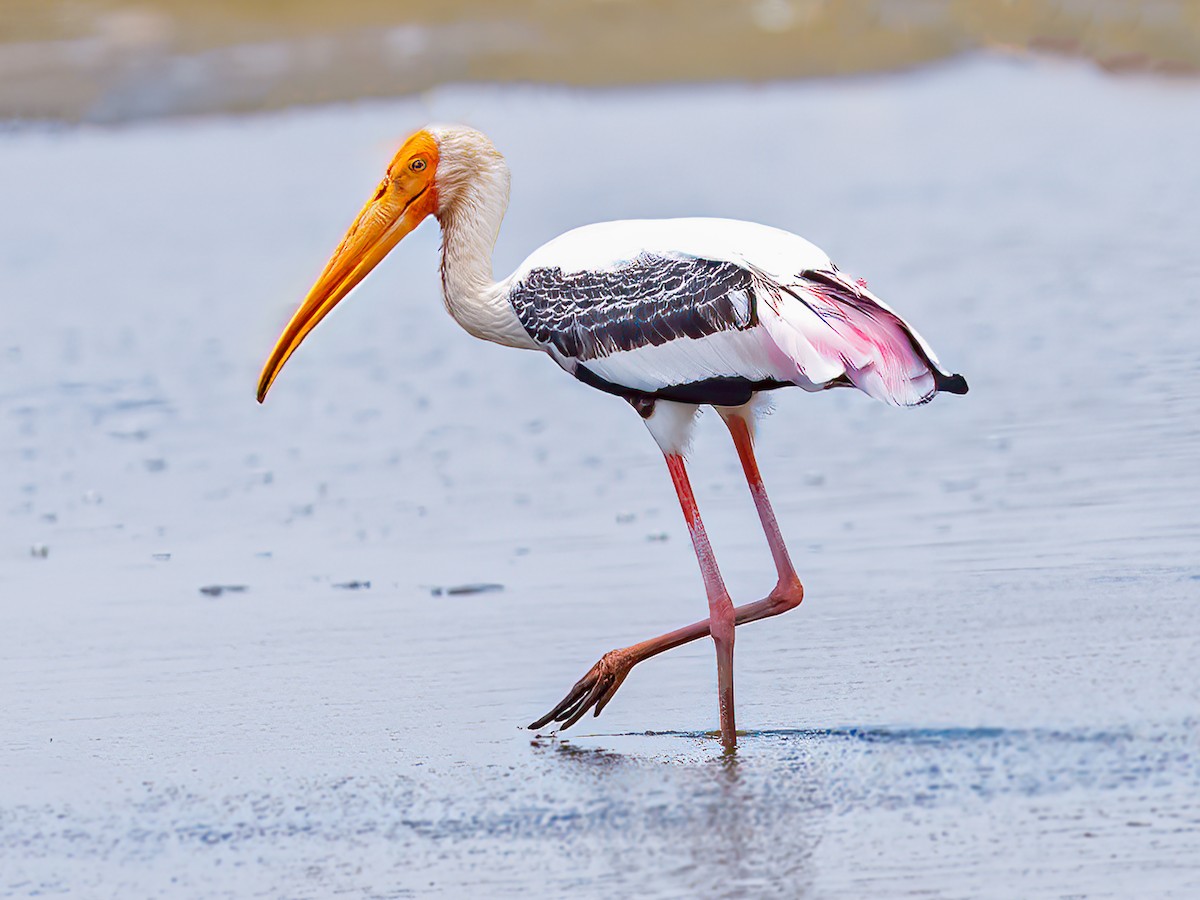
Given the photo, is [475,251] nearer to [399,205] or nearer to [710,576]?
[399,205]

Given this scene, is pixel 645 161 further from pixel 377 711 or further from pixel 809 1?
pixel 377 711

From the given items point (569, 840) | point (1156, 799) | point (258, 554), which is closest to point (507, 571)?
point (258, 554)

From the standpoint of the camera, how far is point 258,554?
8766 millimetres

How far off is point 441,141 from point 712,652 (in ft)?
5.72

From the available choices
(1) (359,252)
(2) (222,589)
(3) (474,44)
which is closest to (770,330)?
(1) (359,252)

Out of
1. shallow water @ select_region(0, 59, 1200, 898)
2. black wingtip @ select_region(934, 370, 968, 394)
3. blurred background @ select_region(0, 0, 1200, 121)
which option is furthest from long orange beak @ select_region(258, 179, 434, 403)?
blurred background @ select_region(0, 0, 1200, 121)

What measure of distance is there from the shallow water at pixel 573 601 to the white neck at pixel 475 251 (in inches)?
Answer: 14.6

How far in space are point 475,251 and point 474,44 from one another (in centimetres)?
1859

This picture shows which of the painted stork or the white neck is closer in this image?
the painted stork

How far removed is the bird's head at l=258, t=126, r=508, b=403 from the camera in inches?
278

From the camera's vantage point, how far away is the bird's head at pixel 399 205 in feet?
23.1

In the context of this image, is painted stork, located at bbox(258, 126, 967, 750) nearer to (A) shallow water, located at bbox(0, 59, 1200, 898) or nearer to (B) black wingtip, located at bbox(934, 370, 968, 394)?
(B) black wingtip, located at bbox(934, 370, 968, 394)

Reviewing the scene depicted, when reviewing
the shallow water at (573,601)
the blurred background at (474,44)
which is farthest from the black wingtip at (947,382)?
the blurred background at (474,44)

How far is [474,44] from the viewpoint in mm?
25188
